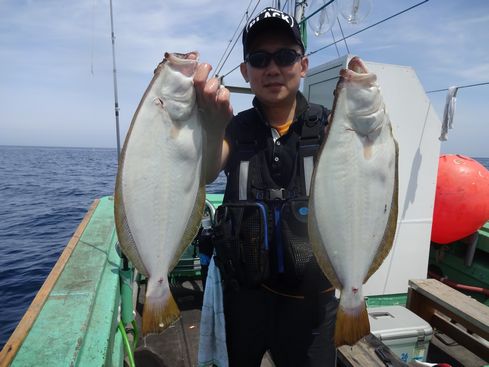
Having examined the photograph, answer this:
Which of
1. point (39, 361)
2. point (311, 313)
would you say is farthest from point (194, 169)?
point (39, 361)

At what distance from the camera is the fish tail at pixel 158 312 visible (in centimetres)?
156

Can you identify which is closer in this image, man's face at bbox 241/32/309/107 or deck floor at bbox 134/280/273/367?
man's face at bbox 241/32/309/107

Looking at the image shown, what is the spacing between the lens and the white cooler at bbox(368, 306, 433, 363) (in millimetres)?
3240

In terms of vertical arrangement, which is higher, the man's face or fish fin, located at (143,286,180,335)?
the man's face

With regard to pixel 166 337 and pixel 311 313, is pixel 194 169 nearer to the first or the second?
pixel 311 313

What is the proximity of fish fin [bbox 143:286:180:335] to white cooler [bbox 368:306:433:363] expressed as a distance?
2350 mm

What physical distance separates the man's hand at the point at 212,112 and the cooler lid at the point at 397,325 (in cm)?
240

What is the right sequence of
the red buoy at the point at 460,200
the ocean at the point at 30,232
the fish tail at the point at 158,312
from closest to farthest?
the fish tail at the point at 158,312 < the red buoy at the point at 460,200 < the ocean at the point at 30,232

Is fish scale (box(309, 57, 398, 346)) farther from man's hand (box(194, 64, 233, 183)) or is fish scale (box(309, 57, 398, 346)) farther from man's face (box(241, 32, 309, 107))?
man's hand (box(194, 64, 233, 183))

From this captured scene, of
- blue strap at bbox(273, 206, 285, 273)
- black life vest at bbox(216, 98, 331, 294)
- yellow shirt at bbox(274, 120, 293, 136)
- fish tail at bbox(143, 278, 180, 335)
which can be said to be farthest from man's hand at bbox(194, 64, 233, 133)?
fish tail at bbox(143, 278, 180, 335)

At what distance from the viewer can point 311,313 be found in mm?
2049

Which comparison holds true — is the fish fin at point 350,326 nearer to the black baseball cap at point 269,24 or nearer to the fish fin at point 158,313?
the fish fin at point 158,313

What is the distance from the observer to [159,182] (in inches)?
63.2

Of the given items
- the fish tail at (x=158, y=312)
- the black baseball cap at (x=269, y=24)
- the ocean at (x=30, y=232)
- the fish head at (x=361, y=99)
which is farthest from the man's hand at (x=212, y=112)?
the ocean at (x=30, y=232)
